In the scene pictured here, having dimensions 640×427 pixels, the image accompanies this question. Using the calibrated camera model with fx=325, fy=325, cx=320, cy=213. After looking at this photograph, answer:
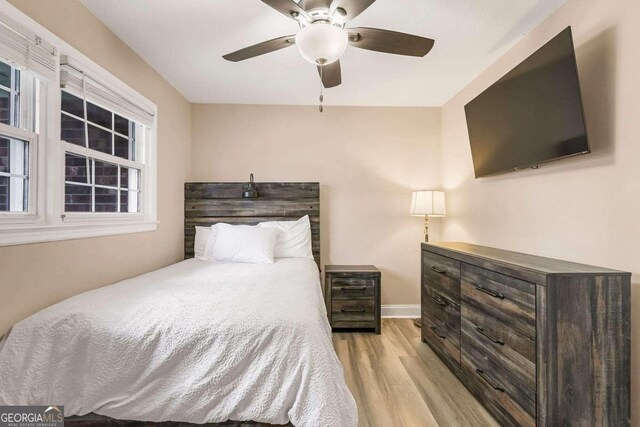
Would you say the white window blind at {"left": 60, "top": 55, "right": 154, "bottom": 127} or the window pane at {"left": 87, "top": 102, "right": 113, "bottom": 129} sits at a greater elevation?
the white window blind at {"left": 60, "top": 55, "right": 154, "bottom": 127}

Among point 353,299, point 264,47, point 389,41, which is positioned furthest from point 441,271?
point 264,47

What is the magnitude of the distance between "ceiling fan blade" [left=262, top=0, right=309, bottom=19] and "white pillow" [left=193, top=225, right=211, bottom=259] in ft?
7.98

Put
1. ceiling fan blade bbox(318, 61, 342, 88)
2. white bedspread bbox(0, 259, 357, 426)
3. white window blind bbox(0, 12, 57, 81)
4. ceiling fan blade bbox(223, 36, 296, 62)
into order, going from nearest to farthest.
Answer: white bedspread bbox(0, 259, 357, 426) → white window blind bbox(0, 12, 57, 81) → ceiling fan blade bbox(223, 36, 296, 62) → ceiling fan blade bbox(318, 61, 342, 88)

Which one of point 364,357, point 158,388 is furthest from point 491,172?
point 158,388

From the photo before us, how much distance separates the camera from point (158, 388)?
57.0 inches

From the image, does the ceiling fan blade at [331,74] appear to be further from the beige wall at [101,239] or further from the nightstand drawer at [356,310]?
the nightstand drawer at [356,310]

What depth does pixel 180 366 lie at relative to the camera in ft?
4.75

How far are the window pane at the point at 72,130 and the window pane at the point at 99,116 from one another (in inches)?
6.7

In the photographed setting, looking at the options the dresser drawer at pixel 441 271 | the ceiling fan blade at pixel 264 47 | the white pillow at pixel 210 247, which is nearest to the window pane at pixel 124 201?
the white pillow at pixel 210 247

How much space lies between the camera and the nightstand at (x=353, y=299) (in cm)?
330

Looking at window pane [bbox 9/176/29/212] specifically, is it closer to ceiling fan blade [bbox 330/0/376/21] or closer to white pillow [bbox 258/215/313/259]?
ceiling fan blade [bbox 330/0/376/21]

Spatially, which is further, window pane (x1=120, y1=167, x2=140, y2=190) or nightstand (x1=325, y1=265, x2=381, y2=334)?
nightstand (x1=325, y1=265, x2=381, y2=334)

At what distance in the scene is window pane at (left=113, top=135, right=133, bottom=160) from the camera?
258cm

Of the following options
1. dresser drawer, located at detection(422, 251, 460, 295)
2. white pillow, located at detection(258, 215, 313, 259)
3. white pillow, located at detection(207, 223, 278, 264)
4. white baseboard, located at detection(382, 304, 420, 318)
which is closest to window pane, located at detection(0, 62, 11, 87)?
white pillow, located at detection(207, 223, 278, 264)
